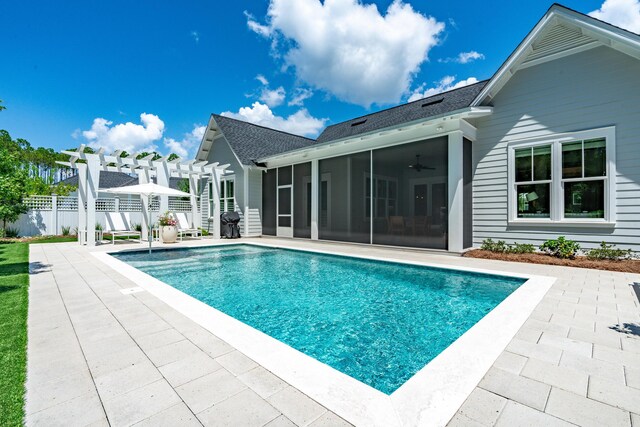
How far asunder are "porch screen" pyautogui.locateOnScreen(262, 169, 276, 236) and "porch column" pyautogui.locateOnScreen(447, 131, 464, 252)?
8.16 metres

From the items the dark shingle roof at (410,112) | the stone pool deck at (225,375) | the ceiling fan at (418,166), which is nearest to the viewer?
the stone pool deck at (225,375)

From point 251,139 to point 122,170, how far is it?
20.2 ft

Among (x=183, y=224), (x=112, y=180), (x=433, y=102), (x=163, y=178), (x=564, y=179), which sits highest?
(x=433, y=102)

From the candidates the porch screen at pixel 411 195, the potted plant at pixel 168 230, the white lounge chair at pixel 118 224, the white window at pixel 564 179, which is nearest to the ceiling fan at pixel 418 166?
the porch screen at pixel 411 195

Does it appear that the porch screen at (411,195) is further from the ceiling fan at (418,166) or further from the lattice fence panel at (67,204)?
the lattice fence panel at (67,204)

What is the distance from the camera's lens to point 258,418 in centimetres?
163

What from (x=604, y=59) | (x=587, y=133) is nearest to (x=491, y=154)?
(x=587, y=133)

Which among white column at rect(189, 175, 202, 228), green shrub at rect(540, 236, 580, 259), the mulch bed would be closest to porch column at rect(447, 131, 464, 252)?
the mulch bed

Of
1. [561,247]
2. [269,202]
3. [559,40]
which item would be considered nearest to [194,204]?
[269,202]

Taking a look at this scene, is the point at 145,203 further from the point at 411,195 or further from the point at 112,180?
the point at 112,180

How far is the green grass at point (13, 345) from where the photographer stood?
1688mm

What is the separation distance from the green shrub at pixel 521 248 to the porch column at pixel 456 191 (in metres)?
1.28

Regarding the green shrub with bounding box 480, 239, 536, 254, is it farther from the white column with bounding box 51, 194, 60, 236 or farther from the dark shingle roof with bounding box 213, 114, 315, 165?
the white column with bounding box 51, 194, 60, 236

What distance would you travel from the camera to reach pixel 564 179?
7094mm
